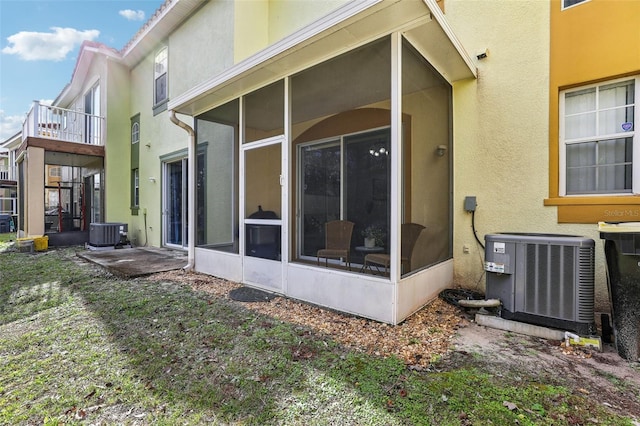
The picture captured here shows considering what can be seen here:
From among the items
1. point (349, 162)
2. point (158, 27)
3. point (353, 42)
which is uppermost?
point (158, 27)

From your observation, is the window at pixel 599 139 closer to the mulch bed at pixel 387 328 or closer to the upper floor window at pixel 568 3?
the upper floor window at pixel 568 3

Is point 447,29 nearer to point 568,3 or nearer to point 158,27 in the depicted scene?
point 568,3

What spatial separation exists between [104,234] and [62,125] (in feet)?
15.7

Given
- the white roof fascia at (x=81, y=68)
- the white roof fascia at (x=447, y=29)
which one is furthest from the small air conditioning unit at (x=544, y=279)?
the white roof fascia at (x=81, y=68)

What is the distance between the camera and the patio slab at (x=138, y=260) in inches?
230

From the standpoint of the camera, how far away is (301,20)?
6.89 metres

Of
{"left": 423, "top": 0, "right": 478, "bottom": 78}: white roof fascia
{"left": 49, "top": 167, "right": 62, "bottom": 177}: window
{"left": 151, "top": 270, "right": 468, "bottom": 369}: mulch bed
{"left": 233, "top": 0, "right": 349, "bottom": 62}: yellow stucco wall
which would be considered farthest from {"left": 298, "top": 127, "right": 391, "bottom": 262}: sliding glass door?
{"left": 49, "top": 167, "right": 62, "bottom": 177}: window

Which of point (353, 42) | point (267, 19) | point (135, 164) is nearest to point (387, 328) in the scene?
point (353, 42)

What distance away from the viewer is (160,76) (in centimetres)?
947

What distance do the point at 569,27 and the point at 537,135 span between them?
1269 mm

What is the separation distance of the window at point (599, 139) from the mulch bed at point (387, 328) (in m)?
2.18

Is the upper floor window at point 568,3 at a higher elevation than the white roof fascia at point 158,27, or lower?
lower

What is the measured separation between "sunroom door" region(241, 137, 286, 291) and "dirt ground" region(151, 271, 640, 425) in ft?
2.69

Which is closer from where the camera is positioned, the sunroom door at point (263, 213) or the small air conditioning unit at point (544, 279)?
the small air conditioning unit at point (544, 279)
